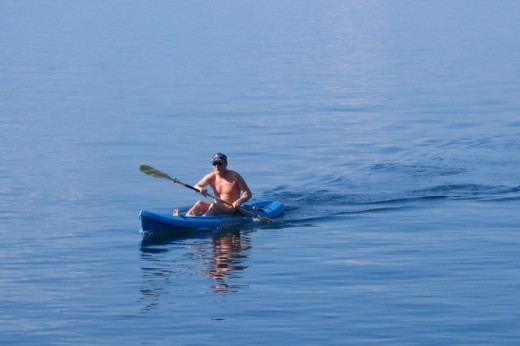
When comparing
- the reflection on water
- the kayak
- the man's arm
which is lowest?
the reflection on water

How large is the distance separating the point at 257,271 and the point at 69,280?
303 cm

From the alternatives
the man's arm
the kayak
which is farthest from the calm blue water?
the man's arm

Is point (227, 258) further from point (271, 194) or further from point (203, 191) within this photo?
point (271, 194)

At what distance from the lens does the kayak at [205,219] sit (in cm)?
2252

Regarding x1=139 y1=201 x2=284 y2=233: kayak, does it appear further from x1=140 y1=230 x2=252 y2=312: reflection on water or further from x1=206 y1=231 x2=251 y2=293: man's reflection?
x1=206 y1=231 x2=251 y2=293: man's reflection

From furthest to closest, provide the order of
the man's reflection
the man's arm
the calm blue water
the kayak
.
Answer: the man's arm, the kayak, the man's reflection, the calm blue water

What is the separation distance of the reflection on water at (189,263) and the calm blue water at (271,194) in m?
0.06

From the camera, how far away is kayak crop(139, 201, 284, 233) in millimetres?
22516

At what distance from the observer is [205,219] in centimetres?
2323

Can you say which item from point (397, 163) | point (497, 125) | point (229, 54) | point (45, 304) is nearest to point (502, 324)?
point (45, 304)

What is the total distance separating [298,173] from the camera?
28844 millimetres

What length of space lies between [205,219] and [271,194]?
3.73 meters

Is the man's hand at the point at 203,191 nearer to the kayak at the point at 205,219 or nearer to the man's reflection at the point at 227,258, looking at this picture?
the kayak at the point at 205,219

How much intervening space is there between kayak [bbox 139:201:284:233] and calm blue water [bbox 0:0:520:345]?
364 millimetres
